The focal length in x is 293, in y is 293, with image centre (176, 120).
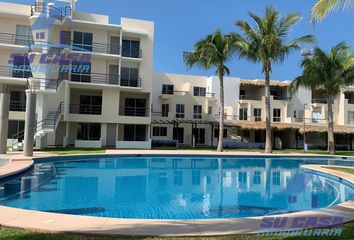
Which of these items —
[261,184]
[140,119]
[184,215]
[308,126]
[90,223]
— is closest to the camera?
[90,223]

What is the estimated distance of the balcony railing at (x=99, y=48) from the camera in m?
26.2

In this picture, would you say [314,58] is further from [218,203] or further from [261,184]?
[218,203]

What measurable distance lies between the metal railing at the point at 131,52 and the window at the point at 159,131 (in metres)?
8.45

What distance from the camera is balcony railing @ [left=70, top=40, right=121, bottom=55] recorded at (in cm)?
2625

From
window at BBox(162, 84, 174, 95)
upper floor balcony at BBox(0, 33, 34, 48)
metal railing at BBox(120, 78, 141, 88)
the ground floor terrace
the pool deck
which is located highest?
upper floor balcony at BBox(0, 33, 34, 48)

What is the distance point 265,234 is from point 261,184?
7758 mm

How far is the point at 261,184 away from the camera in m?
12.2

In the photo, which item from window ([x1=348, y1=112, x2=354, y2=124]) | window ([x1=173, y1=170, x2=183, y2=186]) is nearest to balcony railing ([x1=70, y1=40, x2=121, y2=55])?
window ([x1=173, y1=170, x2=183, y2=186])

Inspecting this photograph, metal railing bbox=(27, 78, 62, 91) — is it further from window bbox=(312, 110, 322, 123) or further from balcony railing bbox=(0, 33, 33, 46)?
window bbox=(312, 110, 322, 123)

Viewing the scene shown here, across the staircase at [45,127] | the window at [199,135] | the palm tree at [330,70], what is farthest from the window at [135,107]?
the palm tree at [330,70]

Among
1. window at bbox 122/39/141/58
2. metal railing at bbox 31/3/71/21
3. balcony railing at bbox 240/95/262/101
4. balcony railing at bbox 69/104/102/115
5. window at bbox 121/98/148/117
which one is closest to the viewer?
metal railing at bbox 31/3/71/21

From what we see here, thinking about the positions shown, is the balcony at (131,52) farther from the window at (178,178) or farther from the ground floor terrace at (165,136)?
the window at (178,178)

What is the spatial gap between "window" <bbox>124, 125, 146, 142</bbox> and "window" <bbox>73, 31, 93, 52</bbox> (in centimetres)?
822

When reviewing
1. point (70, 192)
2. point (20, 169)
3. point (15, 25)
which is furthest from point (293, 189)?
point (15, 25)
